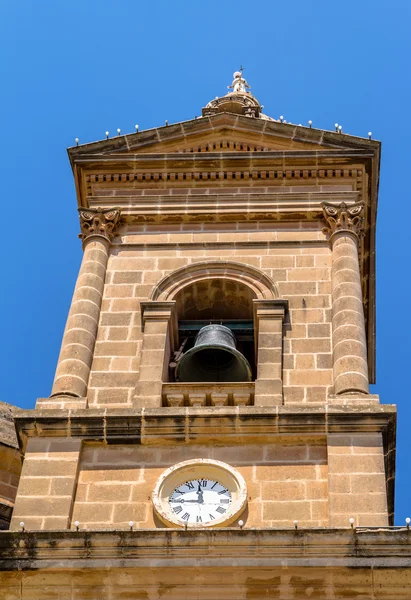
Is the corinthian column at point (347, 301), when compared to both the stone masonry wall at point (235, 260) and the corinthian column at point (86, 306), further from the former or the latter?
the corinthian column at point (86, 306)

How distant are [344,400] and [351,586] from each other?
4.13 meters

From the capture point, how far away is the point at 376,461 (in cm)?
2309

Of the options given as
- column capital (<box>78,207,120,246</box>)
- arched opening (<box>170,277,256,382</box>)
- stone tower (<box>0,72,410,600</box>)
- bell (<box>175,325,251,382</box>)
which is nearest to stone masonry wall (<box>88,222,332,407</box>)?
stone tower (<box>0,72,410,600</box>)

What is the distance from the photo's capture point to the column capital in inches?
1118

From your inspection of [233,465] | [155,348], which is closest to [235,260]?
[155,348]

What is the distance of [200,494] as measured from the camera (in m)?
23.0

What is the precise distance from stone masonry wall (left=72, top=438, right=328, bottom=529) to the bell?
92.7 inches

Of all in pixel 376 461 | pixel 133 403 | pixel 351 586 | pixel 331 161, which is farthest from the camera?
pixel 331 161

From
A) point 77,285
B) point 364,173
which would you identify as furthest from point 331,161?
point 77,285

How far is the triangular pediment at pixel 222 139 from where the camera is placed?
98.6ft

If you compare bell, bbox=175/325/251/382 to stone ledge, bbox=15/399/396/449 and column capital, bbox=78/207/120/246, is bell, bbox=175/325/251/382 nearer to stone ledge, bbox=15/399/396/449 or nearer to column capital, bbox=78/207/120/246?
stone ledge, bbox=15/399/396/449

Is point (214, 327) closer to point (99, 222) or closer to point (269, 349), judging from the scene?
point (269, 349)

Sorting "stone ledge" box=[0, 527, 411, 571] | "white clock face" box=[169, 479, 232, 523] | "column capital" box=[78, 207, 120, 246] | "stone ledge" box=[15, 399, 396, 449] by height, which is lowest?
"stone ledge" box=[0, 527, 411, 571]

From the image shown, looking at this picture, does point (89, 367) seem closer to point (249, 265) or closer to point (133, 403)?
point (133, 403)
